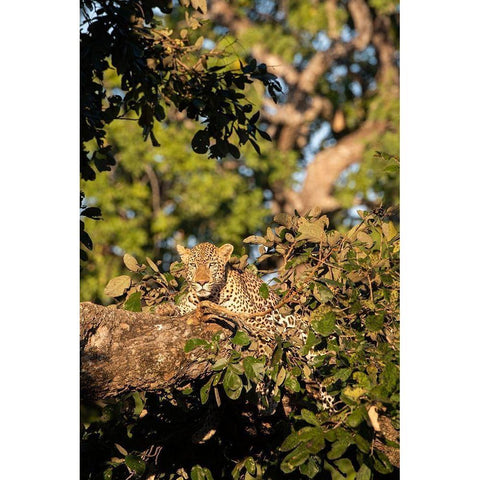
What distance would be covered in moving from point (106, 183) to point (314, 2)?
3048 mm

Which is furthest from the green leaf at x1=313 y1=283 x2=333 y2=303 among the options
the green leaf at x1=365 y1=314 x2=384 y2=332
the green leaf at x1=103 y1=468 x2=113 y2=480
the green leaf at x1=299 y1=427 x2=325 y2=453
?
the green leaf at x1=103 y1=468 x2=113 y2=480

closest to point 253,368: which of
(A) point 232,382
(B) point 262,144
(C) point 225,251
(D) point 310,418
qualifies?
(A) point 232,382

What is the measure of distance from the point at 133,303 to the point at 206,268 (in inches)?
22.3

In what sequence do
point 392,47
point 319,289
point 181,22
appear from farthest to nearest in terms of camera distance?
1. point 392,47
2. point 181,22
3. point 319,289

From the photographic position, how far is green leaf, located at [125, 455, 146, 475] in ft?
7.83

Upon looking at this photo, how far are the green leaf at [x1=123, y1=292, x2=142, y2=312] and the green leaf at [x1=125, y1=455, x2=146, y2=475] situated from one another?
42 centimetres

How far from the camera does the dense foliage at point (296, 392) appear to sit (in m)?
2.02

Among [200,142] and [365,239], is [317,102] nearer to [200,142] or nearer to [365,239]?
[200,142]

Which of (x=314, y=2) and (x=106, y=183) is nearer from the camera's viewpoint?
(x=106, y=183)

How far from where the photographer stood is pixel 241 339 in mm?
2117

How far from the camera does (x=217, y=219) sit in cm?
762

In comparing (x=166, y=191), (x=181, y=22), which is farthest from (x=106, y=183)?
(x=181, y=22)
